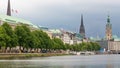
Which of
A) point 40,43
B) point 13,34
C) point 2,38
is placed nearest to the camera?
point 2,38

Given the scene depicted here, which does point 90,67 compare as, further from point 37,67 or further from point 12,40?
point 12,40

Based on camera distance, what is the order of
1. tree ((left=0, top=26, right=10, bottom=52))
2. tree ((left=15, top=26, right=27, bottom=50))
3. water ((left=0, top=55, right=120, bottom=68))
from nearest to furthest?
→ water ((left=0, top=55, right=120, bottom=68)), tree ((left=0, top=26, right=10, bottom=52)), tree ((left=15, top=26, right=27, bottom=50))

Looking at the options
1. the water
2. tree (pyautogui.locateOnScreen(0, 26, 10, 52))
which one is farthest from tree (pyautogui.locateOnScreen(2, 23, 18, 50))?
the water

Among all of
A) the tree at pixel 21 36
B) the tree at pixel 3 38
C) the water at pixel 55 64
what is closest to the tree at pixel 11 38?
the tree at pixel 3 38

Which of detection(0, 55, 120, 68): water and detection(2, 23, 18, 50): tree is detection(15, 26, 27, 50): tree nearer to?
detection(2, 23, 18, 50): tree

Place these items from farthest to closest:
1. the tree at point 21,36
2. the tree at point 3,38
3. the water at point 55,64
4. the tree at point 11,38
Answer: the tree at point 21,36 → the tree at point 11,38 → the tree at point 3,38 → the water at point 55,64

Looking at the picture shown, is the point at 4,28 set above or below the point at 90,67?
above

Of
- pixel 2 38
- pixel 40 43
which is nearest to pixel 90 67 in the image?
pixel 2 38

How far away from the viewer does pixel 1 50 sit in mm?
133500

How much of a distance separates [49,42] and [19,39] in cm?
4212

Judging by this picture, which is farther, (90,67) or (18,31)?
(18,31)

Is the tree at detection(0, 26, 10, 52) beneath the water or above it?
above

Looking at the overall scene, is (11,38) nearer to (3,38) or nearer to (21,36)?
(3,38)

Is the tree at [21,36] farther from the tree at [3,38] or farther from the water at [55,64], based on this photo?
the water at [55,64]
